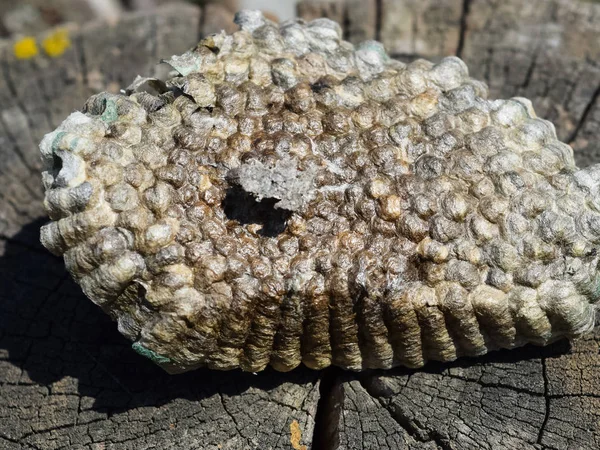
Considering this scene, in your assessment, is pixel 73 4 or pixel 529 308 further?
pixel 73 4

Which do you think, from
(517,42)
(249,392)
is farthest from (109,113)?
(517,42)

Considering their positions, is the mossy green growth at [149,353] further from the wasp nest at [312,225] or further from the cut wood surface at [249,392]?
the cut wood surface at [249,392]

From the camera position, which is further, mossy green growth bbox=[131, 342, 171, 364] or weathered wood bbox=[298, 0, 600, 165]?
weathered wood bbox=[298, 0, 600, 165]

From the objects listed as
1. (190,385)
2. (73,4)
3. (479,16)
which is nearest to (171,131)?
(190,385)

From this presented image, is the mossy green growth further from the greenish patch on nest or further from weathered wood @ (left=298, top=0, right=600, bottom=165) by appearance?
weathered wood @ (left=298, top=0, right=600, bottom=165)

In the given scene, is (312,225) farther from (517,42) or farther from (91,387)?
(517,42)

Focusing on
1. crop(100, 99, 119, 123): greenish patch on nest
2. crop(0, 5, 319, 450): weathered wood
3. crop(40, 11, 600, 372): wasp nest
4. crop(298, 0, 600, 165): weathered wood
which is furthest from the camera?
crop(298, 0, 600, 165): weathered wood

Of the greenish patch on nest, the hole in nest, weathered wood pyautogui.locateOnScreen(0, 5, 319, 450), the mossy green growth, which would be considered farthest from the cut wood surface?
the greenish patch on nest

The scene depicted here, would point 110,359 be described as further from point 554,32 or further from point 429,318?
point 554,32
